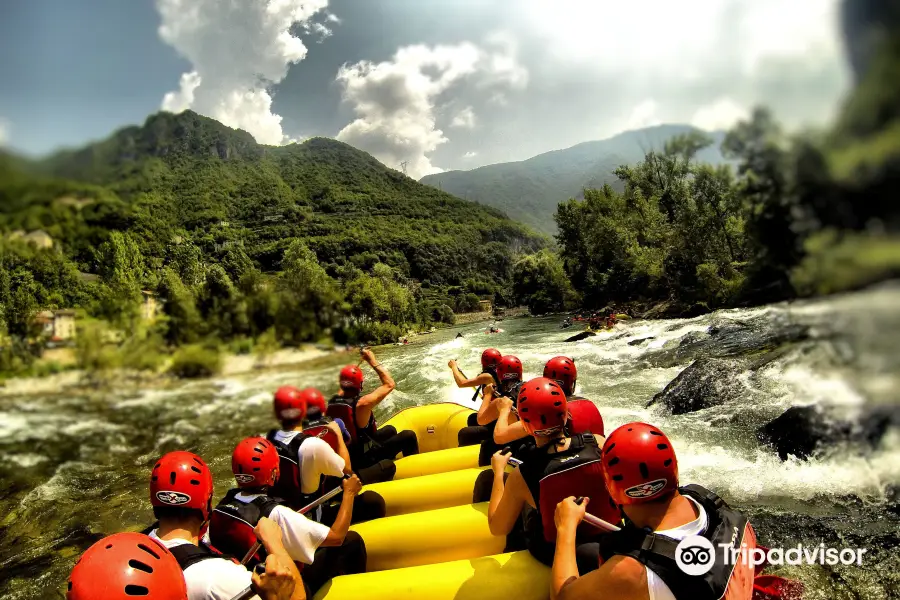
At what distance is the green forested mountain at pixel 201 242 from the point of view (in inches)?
104

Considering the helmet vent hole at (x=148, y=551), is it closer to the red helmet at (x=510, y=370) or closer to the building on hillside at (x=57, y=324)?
the building on hillside at (x=57, y=324)

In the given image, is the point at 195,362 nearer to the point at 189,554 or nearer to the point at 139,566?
the point at 189,554

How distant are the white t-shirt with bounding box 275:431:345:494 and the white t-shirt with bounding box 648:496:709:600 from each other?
2796mm

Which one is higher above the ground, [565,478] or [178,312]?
[178,312]

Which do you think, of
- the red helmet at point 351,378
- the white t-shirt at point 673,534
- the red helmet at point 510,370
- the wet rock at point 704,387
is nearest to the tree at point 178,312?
the red helmet at point 351,378

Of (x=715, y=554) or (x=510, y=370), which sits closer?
(x=715, y=554)

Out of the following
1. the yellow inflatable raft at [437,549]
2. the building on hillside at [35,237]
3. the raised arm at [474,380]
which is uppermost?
the building on hillside at [35,237]

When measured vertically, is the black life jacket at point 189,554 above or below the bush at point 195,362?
below

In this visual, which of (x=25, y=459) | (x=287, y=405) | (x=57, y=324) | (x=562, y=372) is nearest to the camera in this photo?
(x=57, y=324)

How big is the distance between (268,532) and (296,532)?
331 mm

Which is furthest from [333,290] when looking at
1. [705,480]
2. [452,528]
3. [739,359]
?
[739,359]

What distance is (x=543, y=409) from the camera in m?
3.03

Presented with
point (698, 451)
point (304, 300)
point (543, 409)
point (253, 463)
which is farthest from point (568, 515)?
point (698, 451)

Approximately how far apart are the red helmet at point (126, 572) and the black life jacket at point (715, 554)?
192cm
